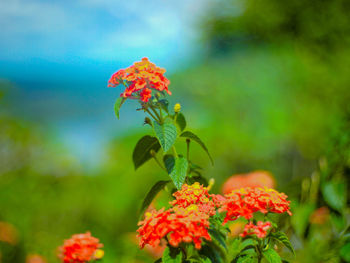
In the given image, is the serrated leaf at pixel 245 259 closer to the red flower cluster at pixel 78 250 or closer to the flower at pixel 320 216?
the red flower cluster at pixel 78 250

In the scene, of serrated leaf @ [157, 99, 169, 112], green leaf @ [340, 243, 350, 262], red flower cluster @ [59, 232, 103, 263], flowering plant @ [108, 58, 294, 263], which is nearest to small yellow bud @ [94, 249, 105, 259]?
red flower cluster @ [59, 232, 103, 263]

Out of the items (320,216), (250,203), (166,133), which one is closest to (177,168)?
(166,133)

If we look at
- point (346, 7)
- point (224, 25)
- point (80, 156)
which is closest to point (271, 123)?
point (80, 156)

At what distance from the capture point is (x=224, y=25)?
611cm

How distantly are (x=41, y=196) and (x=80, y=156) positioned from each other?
1.60 ft

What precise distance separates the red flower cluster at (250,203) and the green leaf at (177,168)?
4.4 inches

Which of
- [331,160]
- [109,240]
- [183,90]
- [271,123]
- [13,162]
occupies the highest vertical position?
[183,90]

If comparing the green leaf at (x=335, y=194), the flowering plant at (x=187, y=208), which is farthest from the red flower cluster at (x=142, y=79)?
the green leaf at (x=335, y=194)

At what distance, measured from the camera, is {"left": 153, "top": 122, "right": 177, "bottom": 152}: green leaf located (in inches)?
34.0

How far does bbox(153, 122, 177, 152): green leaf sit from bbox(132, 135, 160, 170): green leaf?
0.08 m

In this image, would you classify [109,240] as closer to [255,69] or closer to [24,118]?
[24,118]

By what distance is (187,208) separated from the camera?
0.81 meters

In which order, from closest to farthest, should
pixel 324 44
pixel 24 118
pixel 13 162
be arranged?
pixel 13 162
pixel 24 118
pixel 324 44

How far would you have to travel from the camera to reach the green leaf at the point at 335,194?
1221mm
